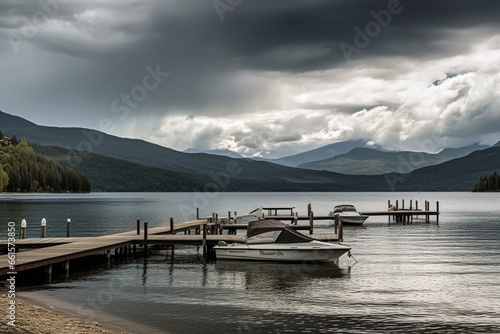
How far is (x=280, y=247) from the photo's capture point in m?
42.2

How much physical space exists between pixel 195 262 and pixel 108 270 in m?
7.28

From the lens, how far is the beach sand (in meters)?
18.8

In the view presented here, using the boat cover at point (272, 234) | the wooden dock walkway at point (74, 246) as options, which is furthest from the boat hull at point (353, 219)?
the boat cover at point (272, 234)

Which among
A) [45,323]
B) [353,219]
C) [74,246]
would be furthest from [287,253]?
[353,219]

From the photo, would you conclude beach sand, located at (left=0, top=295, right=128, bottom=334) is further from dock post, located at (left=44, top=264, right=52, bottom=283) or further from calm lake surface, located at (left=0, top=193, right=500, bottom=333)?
dock post, located at (left=44, top=264, right=52, bottom=283)

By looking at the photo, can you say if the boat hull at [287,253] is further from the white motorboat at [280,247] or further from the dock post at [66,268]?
the dock post at [66,268]

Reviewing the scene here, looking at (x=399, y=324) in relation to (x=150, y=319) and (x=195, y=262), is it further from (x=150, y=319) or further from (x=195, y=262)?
(x=195, y=262)

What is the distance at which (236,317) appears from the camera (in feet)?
83.9

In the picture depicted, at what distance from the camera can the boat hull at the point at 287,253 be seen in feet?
137

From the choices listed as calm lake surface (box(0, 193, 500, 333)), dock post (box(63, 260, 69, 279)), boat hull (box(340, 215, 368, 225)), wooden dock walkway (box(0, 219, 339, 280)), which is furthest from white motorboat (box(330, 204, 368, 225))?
dock post (box(63, 260, 69, 279))

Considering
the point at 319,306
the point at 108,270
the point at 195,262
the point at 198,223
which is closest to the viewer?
→ the point at 319,306

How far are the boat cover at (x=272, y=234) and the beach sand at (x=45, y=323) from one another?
64.3 feet

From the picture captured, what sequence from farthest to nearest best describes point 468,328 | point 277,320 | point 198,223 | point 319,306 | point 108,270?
point 198,223
point 108,270
point 319,306
point 277,320
point 468,328

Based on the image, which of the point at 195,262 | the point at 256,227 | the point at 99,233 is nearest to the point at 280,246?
the point at 256,227
